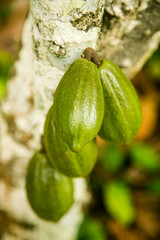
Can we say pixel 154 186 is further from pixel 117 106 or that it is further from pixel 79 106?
pixel 79 106

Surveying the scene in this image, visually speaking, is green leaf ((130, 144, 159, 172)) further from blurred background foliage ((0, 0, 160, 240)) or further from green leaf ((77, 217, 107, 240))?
green leaf ((77, 217, 107, 240))

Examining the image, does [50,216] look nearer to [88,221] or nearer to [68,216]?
[68,216]

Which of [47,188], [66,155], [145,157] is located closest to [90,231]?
[145,157]

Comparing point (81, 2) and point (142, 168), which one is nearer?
point (81, 2)

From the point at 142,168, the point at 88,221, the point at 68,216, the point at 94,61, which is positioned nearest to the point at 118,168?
the point at 142,168

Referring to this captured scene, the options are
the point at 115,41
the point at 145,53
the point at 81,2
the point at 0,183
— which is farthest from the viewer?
the point at 0,183
